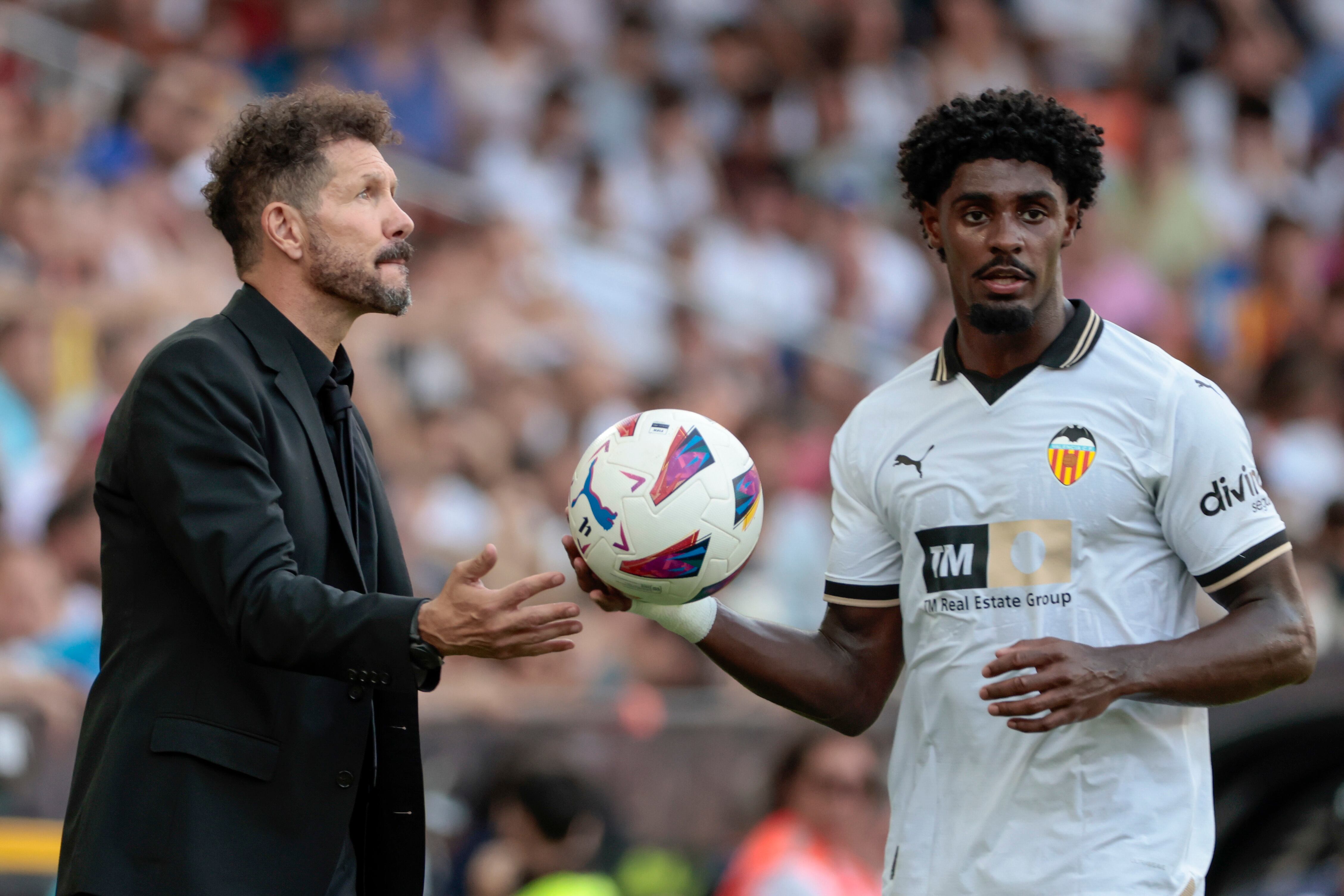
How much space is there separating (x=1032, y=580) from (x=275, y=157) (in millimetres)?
2127

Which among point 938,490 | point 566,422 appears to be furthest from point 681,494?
point 566,422

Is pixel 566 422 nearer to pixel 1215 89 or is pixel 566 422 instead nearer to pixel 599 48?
pixel 599 48

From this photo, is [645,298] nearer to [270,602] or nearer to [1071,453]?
[1071,453]

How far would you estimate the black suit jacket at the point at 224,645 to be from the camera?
3.30 metres

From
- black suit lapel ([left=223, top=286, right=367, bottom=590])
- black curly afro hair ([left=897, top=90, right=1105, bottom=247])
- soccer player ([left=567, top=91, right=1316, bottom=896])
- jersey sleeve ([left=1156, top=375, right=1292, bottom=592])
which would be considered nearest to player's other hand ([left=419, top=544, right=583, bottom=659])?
black suit lapel ([left=223, top=286, right=367, bottom=590])

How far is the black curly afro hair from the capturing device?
3.94 metres

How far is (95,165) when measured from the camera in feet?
30.9

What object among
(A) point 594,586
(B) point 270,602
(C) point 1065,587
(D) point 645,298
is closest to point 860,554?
(C) point 1065,587

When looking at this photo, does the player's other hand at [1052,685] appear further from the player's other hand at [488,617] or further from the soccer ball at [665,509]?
the player's other hand at [488,617]

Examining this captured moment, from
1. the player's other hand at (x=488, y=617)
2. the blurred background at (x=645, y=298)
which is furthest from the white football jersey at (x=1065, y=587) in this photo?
the blurred background at (x=645, y=298)

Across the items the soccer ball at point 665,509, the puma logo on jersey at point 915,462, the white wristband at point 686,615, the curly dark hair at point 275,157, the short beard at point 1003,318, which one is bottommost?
the white wristband at point 686,615

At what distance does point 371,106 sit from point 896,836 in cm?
229

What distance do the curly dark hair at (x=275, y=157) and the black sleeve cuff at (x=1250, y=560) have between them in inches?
92.6

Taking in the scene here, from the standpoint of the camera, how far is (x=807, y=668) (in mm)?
4109
